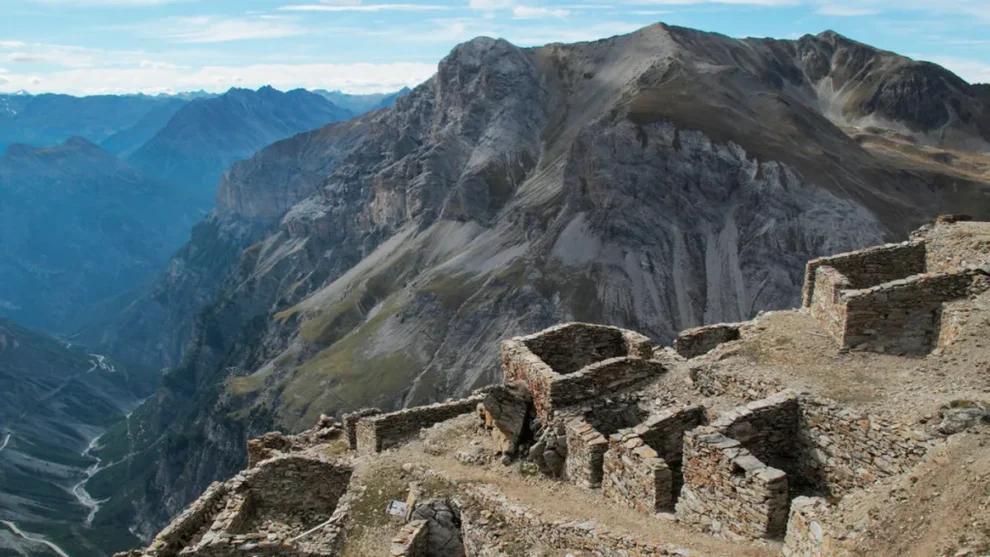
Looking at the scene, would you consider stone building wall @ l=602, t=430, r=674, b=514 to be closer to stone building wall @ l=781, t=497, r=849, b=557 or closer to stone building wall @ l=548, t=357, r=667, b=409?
stone building wall @ l=548, t=357, r=667, b=409

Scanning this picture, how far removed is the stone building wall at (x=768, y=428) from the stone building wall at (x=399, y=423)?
8836 mm

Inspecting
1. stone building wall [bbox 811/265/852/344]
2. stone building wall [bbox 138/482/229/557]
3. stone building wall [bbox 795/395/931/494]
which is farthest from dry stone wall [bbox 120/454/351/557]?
stone building wall [bbox 811/265/852/344]

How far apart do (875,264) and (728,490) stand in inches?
504

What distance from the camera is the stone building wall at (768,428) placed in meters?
16.3

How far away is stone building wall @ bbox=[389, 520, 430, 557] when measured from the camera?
17.5 meters

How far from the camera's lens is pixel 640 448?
16.8 meters

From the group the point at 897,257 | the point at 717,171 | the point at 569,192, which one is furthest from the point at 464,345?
the point at 897,257

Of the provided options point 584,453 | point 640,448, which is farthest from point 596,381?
point 640,448

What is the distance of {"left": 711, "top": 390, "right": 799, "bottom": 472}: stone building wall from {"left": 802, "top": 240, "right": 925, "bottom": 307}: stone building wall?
27.3ft

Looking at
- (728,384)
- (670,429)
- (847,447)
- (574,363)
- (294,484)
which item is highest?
(728,384)

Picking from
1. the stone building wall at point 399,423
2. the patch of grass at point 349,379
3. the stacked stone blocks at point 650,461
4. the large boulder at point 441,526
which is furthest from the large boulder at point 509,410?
the patch of grass at point 349,379

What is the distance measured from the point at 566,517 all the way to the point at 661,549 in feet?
9.59

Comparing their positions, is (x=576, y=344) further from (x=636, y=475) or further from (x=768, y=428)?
(x=768, y=428)

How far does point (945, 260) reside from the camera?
23219mm
